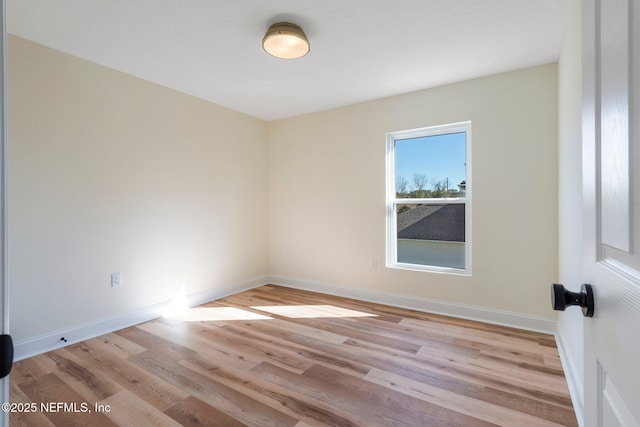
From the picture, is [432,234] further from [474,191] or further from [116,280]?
[116,280]

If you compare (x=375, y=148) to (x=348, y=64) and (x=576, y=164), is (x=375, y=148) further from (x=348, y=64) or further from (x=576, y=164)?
(x=576, y=164)

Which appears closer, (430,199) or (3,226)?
(3,226)

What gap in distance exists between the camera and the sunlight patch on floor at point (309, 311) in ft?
10.4

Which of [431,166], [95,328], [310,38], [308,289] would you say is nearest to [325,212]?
[308,289]

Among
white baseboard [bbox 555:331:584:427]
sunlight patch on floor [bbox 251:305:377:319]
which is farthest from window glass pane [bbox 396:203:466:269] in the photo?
white baseboard [bbox 555:331:584:427]

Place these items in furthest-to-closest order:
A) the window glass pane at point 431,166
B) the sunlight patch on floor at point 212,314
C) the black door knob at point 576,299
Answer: the window glass pane at point 431,166 < the sunlight patch on floor at point 212,314 < the black door knob at point 576,299

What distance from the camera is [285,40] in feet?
7.04

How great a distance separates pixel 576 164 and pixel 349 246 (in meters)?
2.46

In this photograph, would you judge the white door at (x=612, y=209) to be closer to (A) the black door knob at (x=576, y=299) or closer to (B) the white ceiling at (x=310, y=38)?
(A) the black door knob at (x=576, y=299)

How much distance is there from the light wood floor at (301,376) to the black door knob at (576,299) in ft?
4.22

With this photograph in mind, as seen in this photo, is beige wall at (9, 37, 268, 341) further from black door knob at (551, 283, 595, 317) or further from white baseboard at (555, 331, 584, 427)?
white baseboard at (555, 331, 584, 427)

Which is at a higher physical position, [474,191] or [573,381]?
[474,191]

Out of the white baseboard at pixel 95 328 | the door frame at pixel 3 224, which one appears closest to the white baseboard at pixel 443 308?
the white baseboard at pixel 95 328

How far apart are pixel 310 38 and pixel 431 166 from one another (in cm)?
196
